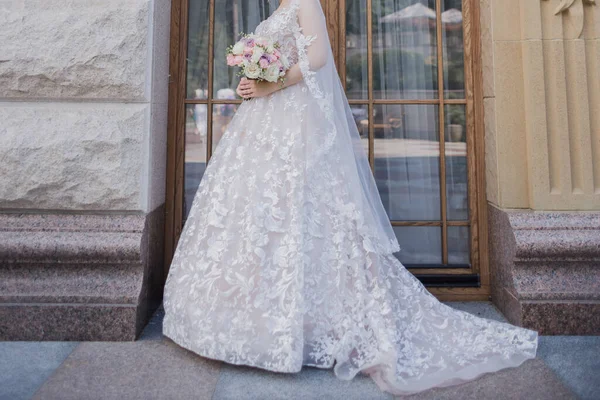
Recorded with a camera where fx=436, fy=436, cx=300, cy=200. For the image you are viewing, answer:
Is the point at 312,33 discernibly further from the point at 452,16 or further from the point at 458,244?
the point at 458,244

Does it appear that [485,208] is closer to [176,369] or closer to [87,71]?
[176,369]

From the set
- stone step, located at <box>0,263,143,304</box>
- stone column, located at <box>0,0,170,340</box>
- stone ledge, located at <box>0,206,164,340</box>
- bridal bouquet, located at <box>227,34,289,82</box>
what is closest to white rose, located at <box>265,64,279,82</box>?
bridal bouquet, located at <box>227,34,289,82</box>

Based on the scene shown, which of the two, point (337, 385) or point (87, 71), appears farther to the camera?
point (87, 71)

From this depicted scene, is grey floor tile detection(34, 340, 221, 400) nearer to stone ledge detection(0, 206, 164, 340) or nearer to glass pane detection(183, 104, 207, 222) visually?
stone ledge detection(0, 206, 164, 340)

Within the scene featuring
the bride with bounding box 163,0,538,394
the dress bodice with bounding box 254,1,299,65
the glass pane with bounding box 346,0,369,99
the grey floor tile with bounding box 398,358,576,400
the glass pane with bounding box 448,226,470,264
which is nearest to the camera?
the grey floor tile with bounding box 398,358,576,400

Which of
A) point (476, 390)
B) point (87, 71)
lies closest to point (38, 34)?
point (87, 71)

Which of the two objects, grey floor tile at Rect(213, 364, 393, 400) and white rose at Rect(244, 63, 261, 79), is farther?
white rose at Rect(244, 63, 261, 79)

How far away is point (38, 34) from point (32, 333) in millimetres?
1817

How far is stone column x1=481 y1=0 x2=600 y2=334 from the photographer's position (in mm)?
2639

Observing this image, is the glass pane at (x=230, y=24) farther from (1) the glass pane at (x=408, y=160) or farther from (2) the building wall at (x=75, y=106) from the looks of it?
(1) the glass pane at (x=408, y=160)

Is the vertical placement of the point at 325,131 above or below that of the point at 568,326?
above

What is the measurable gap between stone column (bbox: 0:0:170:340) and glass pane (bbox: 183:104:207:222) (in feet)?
1.70

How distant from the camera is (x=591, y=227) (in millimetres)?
2699

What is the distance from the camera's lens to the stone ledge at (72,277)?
101 inches
